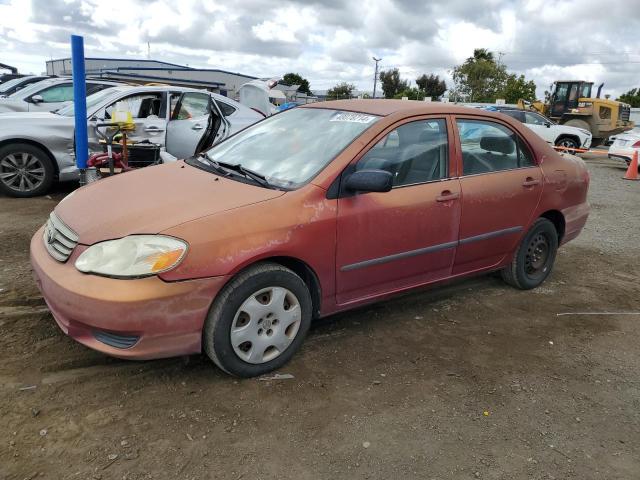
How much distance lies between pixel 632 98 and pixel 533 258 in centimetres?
6789

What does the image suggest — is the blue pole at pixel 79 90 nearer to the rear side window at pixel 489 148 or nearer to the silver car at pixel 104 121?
the silver car at pixel 104 121

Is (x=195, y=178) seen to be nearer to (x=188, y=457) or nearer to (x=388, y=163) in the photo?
(x=388, y=163)

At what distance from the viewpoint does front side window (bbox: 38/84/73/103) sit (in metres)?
10.8

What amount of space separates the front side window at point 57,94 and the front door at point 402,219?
9.85 meters

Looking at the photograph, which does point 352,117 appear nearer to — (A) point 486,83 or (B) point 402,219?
(B) point 402,219

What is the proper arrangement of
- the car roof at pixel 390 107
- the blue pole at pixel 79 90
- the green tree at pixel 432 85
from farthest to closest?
the green tree at pixel 432 85 < the blue pole at pixel 79 90 < the car roof at pixel 390 107

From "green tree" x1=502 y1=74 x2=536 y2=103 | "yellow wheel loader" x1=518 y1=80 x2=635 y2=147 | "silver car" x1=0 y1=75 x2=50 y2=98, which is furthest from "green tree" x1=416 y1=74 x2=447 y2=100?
"silver car" x1=0 y1=75 x2=50 y2=98

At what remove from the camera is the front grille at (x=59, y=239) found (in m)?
2.77

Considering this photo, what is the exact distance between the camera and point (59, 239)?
2.89m

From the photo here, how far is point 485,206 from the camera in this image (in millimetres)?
3842

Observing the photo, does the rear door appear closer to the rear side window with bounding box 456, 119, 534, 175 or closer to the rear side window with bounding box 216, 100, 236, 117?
the rear side window with bounding box 216, 100, 236, 117

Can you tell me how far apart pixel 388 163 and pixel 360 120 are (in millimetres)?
358

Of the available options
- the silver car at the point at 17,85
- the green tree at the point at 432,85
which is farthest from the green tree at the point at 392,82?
the silver car at the point at 17,85

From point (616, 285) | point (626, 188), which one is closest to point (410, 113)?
point (616, 285)
